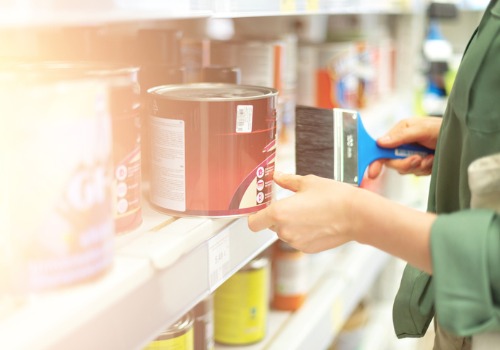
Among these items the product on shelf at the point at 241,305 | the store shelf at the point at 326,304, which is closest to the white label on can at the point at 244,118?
the product on shelf at the point at 241,305

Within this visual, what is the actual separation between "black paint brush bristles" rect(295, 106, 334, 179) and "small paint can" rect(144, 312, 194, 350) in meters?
0.31

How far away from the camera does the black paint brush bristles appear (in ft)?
3.55


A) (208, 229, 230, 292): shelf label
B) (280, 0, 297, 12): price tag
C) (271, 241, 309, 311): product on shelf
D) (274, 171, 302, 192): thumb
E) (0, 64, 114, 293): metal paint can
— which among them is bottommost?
(271, 241, 309, 311): product on shelf

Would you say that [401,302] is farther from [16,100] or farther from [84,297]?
[16,100]

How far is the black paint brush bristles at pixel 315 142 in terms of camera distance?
1.08m

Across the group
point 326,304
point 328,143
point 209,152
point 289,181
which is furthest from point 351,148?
point 326,304

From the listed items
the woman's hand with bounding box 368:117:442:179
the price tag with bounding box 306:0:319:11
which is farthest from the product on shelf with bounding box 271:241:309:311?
the price tag with bounding box 306:0:319:11

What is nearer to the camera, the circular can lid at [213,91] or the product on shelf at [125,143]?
the product on shelf at [125,143]

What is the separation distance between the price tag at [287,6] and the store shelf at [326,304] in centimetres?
66

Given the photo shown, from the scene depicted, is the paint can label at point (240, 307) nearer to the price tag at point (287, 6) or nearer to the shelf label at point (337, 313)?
the shelf label at point (337, 313)

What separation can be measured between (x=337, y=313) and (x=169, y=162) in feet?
3.09

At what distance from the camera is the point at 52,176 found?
580 millimetres

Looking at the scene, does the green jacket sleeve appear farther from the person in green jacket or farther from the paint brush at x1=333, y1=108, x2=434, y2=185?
the paint brush at x1=333, y1=108, x2=434, y2=185

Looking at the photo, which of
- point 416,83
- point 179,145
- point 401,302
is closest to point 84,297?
point 179,145
